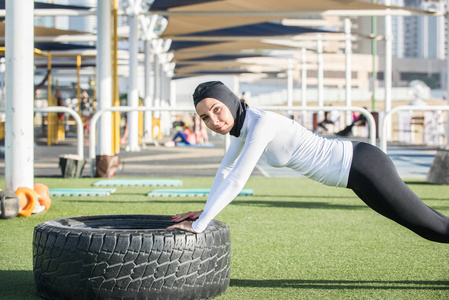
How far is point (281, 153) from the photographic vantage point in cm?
328

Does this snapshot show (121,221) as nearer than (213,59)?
Yes

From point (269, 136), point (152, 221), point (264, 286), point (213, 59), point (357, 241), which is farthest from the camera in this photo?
point (213, 59)

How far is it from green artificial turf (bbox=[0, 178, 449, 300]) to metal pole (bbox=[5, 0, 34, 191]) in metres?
0.52

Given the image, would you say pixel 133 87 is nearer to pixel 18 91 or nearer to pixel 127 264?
pixel 18 91

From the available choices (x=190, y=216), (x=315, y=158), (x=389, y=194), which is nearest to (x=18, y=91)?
(x=190, y=216)

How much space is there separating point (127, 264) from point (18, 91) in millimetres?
3798

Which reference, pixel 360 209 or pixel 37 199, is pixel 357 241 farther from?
pixel 37 199

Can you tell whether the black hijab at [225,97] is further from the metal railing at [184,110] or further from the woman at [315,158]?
the metal railing at [184,110]

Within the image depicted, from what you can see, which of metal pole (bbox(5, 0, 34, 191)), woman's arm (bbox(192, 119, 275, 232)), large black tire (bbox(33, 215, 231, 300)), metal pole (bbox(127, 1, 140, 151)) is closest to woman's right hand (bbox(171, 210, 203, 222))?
large black tire (bbox(33, 215, 231, 300))

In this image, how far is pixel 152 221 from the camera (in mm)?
4137

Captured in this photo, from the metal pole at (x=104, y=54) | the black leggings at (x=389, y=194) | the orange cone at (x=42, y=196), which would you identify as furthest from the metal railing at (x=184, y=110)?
the black leggings at (x=389, y=194)

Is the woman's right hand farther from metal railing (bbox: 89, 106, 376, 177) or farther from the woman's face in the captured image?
metal railing (bbox: 89, 106, 376, 177)

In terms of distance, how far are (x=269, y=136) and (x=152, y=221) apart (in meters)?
1.24

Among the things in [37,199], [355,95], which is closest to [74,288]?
[37,199]
